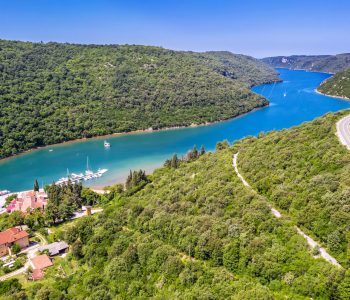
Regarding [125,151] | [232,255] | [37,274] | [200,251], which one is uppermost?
[232,255]

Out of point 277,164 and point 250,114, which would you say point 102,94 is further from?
point 277,164

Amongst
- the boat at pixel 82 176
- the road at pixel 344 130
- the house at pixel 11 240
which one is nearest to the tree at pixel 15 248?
the house at pixel 11 240

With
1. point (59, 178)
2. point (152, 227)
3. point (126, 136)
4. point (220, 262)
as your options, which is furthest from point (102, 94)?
point (220, 262)

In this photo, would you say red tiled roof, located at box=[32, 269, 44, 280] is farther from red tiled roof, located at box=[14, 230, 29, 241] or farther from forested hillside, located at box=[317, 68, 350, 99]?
forested hillside, located at box=[317, 68, 350, 99]

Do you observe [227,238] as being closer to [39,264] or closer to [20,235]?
[39,264]

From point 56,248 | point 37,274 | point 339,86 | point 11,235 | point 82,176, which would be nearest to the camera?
point 37,274

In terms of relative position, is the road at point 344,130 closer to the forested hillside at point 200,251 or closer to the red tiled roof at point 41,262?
the forested hillside at point 200,251

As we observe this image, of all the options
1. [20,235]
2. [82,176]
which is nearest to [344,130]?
[20,235]

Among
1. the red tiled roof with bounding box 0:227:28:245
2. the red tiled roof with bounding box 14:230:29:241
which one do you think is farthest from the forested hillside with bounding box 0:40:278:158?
the red tiled roof with bounding box 14:230:29:241

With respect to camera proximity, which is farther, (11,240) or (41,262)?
(11,240)
